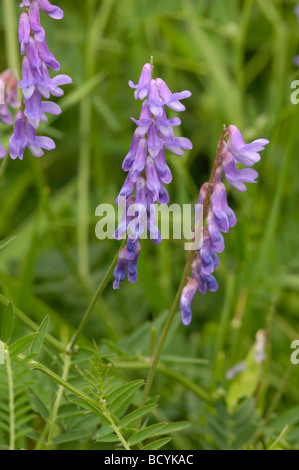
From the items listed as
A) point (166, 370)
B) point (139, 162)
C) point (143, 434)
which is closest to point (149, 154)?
point (139, 162)

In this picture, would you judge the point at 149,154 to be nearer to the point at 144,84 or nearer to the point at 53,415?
the point at 144,84

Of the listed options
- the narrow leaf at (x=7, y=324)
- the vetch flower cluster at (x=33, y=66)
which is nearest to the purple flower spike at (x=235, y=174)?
the vetch flower cluster at (x=33, y=66)

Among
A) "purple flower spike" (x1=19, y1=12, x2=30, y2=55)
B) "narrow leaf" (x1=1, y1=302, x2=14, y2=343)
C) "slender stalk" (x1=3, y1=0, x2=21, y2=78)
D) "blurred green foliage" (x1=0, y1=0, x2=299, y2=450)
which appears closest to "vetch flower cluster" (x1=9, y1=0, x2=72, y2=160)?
"purple flower spike" (x1=19, y1=12, x2=30, y2=55)

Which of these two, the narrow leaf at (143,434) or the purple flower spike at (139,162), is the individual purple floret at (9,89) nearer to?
the purple flower spike at (139,162)

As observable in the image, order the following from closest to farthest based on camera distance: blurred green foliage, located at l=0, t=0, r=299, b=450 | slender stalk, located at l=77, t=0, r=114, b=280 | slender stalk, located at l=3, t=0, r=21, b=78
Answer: blurred green foliage, located at l=0, t=0, r=299, b=450
slender stalk, located at l=3, t=0, r=21, b=78
slender stalk, located at l=77, t=0, r=114, b=280

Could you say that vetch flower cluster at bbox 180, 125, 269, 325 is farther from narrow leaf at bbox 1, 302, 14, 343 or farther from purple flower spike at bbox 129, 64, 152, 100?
narrow leaf at bbox 1, 302, 14, 343

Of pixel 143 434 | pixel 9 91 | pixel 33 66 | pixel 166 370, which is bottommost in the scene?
pixel 143 434
